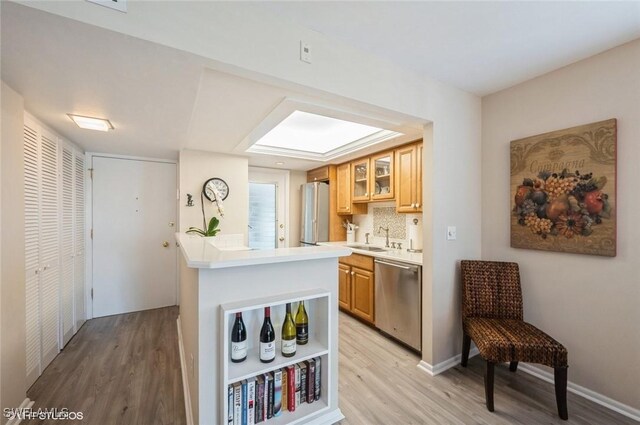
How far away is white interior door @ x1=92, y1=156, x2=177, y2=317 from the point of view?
133 inches

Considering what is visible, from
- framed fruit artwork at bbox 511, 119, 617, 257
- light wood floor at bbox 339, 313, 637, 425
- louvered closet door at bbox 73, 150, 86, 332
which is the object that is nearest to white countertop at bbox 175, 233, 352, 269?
light wood floor at bbox 339, 313, 637, 425

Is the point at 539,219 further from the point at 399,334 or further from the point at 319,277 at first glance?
the point at 319,277

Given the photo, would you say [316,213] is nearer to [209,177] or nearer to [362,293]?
[362,293]

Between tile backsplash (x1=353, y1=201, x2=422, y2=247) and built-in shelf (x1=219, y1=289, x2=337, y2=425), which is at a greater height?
tile backsplash (x1=353, y1=201, x2=422, y2=247)

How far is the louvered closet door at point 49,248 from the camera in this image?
2.17 metres

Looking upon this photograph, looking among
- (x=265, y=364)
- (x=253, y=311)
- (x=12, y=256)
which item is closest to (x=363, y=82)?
(x=253, y=311)

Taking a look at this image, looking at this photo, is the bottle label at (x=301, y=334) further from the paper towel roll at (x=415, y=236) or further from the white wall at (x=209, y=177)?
the white wall at (x=209, y=177)

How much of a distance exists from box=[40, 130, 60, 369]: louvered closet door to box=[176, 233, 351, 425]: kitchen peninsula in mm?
1513

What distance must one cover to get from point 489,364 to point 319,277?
1303mm

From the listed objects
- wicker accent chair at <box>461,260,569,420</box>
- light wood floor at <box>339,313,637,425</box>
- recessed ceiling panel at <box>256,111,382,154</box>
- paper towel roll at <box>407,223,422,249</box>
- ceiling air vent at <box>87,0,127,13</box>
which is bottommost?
light wood floor at <box>339,313,637,425</box>

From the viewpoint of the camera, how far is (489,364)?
5.85ft

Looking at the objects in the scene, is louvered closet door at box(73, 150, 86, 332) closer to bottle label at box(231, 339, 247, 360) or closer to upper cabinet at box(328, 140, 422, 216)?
bottle label at box(231, 339, 247, 360)

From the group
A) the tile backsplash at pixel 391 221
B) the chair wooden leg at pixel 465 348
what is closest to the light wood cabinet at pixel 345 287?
the tile backsplash at pixel 391 221

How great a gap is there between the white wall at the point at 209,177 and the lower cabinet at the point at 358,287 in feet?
5.04
